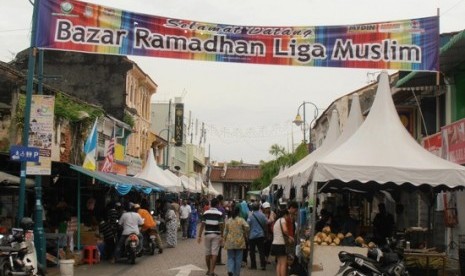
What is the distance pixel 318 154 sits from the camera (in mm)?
15086

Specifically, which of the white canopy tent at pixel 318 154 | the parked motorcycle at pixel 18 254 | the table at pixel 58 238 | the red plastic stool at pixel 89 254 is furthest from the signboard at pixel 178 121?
the parked motorcycle at pixel 18 254

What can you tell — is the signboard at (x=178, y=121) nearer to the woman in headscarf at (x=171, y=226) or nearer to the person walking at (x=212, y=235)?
the woman in headscarf at (x=171, y=226)

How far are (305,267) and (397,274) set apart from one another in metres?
3.08

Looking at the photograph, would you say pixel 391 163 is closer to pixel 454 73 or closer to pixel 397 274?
pixel 397 274

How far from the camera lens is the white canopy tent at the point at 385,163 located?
10.7 metres

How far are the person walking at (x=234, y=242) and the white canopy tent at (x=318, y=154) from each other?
1.47 m

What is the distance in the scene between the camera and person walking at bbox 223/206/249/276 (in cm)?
1307

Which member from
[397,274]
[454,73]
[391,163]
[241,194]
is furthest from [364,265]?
[241,194]

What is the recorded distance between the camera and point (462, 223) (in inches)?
637

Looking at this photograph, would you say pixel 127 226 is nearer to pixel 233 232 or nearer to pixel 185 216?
pixel 233 232

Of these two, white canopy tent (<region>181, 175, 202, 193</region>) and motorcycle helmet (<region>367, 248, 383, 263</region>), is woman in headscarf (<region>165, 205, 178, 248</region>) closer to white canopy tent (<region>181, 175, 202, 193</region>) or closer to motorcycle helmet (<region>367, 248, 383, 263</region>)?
white canopy tent (<region>181, 175, 202, 193</region>)

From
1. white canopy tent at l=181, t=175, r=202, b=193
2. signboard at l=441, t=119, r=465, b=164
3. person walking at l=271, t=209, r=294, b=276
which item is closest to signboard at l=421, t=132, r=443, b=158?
signboard at l=441, t=119, r=465, b=164

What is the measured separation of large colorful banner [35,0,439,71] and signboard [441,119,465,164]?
78.3 inches

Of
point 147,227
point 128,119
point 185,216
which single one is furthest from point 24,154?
point 128,119
